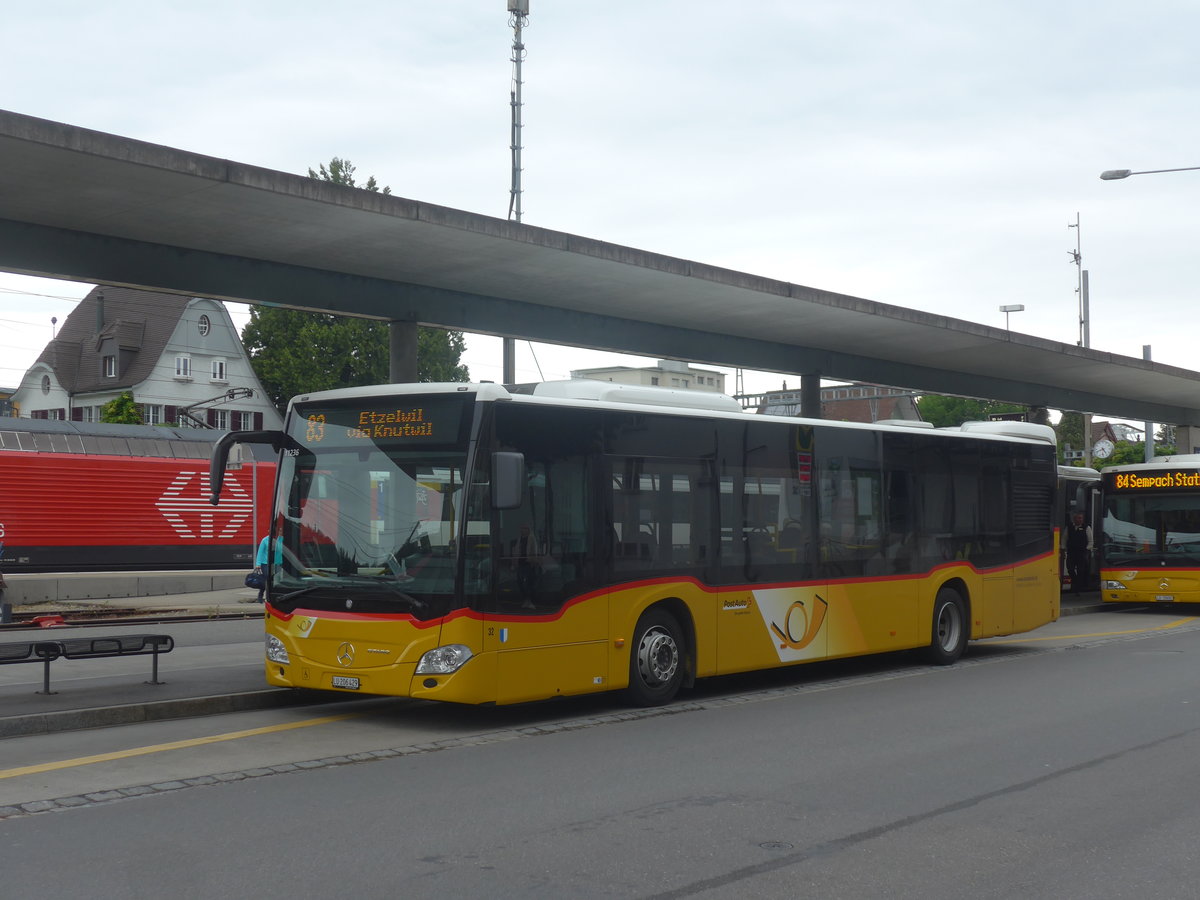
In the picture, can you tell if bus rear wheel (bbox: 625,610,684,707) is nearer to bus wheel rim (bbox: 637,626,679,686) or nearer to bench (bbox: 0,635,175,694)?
bus wheel rim (bbox: 637,626,679,686)

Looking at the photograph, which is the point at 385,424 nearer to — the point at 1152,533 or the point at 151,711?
the point at 151,711

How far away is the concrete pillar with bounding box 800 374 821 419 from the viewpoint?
25.0 metres

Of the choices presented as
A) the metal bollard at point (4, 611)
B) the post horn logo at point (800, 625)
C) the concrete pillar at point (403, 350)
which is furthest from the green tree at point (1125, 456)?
the post horn logo at point (800, 625)

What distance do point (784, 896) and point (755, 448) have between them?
769cm

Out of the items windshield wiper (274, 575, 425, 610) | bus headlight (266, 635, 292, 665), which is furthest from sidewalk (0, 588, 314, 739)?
windshield wiper (274, 575, 425, 610)

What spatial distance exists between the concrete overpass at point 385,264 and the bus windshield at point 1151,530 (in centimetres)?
398

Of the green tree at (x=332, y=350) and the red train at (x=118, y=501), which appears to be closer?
the red train at (x=118, y=501)

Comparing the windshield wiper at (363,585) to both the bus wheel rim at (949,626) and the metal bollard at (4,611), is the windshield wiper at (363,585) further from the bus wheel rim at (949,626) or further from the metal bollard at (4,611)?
the metal bollard at (4,611)

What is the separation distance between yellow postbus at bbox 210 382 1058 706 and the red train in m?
17.0

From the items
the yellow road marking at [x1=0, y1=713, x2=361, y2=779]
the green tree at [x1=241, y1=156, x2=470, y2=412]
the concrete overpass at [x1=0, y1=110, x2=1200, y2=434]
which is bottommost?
the yellow road marking at [x1=0, y1=713, x2=361, y2=779]

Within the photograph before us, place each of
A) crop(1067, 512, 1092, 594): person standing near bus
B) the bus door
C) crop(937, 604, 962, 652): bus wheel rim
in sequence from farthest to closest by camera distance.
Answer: crop(1067, 512, 1092, 594): person standing near bus
crop(937, 604, 962, 652): bus wheel rim
the bus door

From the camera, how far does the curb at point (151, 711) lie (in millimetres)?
10156

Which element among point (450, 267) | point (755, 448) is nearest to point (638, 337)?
point (450, 267)

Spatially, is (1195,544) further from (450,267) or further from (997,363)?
(450,267)
